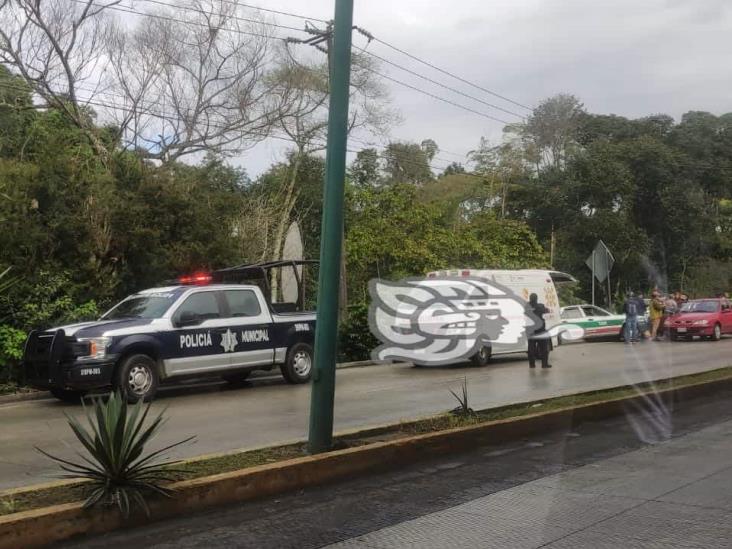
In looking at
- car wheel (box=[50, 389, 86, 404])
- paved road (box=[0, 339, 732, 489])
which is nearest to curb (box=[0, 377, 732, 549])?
paved road (box=[0, 339, 732, 489])

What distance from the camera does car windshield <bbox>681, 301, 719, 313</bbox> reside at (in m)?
28.1

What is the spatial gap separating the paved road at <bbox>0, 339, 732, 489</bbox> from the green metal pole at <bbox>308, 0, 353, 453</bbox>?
148 centimetres

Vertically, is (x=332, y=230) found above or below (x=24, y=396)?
above

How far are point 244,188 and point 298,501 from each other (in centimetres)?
2897

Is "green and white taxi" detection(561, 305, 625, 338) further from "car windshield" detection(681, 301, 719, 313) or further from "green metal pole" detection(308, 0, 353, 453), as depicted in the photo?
"green metal pole" detection(308, 0, 353, 453)

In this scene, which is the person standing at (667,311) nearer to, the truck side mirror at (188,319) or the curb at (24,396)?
the truck side mirror at (188,319)

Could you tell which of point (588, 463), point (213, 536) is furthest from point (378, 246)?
point (213, 536)

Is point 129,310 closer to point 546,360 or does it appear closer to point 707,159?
point 546,360

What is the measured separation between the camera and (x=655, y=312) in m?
28.1

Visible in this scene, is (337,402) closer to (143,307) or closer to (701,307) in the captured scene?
(143,307)

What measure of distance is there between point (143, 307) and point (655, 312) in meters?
20.5

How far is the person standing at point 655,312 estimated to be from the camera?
2797cm

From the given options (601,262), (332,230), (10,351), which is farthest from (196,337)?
(601,262)

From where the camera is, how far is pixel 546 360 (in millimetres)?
17797
